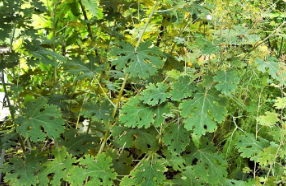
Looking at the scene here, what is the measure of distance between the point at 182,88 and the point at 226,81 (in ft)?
0.54

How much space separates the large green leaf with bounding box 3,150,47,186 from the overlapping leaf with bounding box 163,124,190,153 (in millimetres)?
576

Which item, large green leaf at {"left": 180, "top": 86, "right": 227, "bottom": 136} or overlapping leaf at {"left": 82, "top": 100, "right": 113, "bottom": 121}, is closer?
large green leaf at {"left": 180, "top": 86, "right": 227, "bottom": 136}

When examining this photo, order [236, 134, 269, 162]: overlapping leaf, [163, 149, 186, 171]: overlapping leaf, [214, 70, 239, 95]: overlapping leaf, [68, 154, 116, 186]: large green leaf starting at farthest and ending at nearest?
[163, 149, 186, 171]: overlapping leaf → [236, 134, 269, 162]: overlapping leaf → [68, 154, 116, 186]: large green leaf → [214, 70, 239, 95]: overlapping leaf

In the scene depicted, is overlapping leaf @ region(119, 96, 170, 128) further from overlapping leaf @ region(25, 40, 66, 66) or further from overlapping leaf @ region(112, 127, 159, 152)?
overlapping leaf @ region(25, 40, 66, 66)

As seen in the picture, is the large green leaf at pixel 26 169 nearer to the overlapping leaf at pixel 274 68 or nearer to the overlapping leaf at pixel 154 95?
the overlapping leaf at pixel 154 95

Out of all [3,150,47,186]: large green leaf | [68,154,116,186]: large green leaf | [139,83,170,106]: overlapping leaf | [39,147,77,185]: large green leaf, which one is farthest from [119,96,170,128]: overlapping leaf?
[3,150,47,186]: large green leaf

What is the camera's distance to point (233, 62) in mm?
970

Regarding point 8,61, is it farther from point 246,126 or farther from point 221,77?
point 246,126

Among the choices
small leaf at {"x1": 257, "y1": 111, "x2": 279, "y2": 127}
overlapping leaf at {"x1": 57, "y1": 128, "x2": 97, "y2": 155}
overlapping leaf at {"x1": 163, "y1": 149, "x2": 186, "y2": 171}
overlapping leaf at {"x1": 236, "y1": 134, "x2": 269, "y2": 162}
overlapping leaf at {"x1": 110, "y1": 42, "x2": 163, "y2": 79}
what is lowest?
overlapping leaf at {"x1": 163, "y1": 149, "x2": 186, "y2": 171}

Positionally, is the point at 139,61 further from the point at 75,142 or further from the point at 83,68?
the point at 75,142

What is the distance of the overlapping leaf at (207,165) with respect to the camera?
103 cm

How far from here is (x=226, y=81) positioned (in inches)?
36.2

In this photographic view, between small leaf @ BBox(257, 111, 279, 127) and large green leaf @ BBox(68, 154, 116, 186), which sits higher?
small leaf @ BBox(257, 111, 279, 127)

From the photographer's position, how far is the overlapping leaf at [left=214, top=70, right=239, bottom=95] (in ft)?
2.97
